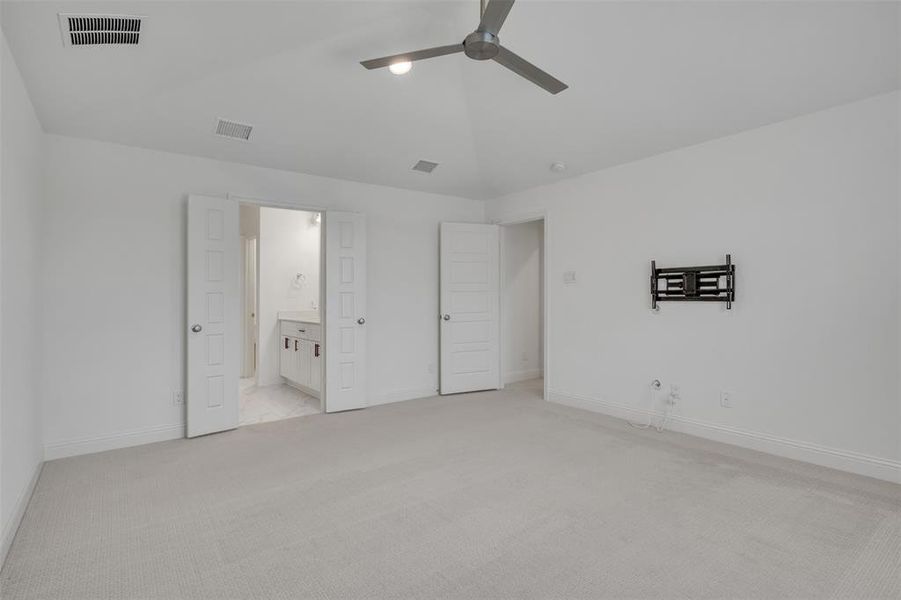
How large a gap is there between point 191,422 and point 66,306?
1.27 metres

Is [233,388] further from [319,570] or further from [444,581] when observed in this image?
[444,581]

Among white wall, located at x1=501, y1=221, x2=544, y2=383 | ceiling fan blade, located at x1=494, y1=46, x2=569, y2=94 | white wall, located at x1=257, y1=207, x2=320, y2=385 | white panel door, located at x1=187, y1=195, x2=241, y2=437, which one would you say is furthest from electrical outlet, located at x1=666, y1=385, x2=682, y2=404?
white wall, located at x1=257, y1=207, x2=320, y2=385

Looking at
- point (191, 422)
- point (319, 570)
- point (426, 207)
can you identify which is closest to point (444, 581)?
point (319, 570)

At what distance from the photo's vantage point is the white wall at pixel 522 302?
6035 millimetres

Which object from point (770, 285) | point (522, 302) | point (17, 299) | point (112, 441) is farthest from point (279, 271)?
point (770, 285)

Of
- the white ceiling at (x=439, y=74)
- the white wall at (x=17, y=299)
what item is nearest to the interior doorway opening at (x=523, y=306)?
the white ceiling at (x=439, y=74)

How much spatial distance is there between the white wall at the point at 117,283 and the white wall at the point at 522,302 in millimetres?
3023

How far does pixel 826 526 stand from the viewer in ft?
7.43

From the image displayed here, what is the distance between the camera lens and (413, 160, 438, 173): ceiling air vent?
4566 mm

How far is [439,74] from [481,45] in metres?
1.20

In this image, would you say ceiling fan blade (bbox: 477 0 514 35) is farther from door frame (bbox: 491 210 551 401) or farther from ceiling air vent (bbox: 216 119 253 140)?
door frame (bbox: 491 210 551 401)

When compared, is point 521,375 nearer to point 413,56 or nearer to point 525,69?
point 525,69

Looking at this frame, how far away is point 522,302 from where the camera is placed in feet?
20.7

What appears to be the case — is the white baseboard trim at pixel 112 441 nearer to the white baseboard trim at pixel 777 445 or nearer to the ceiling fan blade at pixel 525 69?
the ceiling fan blade at pixel 525 69
